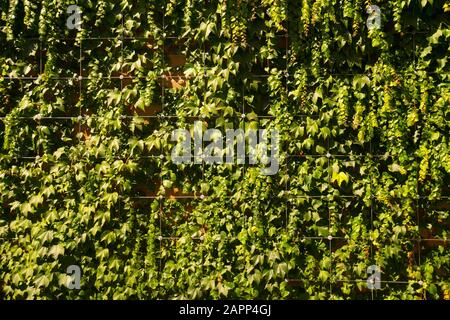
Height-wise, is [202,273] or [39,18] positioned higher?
[39,18]

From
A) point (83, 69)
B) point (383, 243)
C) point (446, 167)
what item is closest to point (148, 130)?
point (83, 69)

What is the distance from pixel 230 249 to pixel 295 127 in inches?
31.8

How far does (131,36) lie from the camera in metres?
2.78

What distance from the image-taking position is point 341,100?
102 inches

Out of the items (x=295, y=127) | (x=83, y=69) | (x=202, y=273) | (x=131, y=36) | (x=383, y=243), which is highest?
(x=131, y=36)

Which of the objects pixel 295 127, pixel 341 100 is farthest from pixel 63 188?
pixel 341 100

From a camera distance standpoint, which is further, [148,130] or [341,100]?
[148,130]

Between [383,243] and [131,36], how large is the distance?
6.29ft

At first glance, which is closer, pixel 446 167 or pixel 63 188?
pixel 446 167

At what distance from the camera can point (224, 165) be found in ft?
8.87

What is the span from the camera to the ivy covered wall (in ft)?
8.51

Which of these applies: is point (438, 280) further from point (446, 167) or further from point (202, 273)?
point (202, 273)

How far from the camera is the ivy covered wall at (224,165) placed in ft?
8.51
